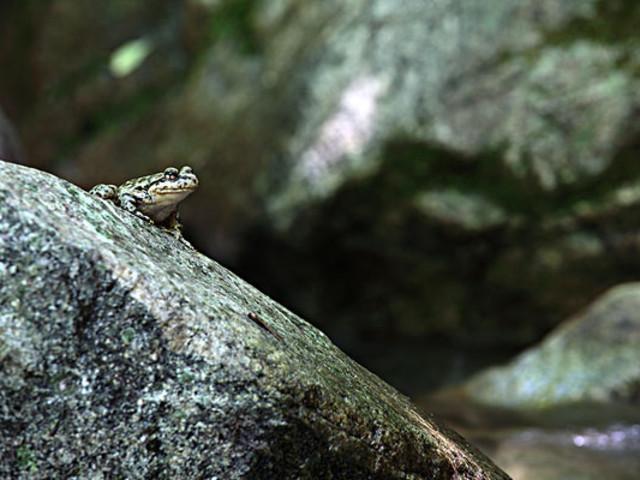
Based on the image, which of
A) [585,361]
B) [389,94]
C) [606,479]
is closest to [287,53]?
[389,94]

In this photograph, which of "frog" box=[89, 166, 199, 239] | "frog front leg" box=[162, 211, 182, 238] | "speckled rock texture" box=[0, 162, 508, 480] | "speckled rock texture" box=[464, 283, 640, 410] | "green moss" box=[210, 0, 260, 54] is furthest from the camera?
"green moss" box=[210, 0, 260, 54]

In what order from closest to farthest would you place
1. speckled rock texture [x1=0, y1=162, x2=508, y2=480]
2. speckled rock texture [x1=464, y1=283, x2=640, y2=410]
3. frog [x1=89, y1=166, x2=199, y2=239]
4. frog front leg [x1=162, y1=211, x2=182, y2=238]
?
speckled rock texture [x1=0, y1=162, x2=508, y2=480] < frog [x1=89, y1=166, x2=199, y2=239] < frog front leg [x1=162, y1=211, x2=182, y2=238] < speckled rock texture [x1=464, y1=283, x2=640, y2=410]

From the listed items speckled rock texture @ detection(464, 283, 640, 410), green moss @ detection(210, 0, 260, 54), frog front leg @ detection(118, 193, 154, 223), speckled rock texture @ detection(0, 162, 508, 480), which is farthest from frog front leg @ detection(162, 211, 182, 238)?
green moss @ detection(210, 0, 260, 54)

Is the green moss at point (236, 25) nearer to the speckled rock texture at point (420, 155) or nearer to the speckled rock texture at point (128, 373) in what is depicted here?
the speckled rock texture at point (420, 155)

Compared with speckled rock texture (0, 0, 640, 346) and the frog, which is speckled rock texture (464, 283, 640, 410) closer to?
speckled rock texture (0, 0, 640, 346)

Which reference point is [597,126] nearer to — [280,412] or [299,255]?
[299,255]

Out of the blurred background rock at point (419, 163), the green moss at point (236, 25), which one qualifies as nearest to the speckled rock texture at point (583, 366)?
the blurred background rock at point (419, 163)

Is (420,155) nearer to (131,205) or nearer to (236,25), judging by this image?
(236,25)

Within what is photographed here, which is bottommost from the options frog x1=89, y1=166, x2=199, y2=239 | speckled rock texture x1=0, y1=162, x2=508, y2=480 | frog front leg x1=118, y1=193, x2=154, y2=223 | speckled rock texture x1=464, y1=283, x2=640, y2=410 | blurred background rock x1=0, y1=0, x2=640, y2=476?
speckled rock texture x1=0, y1=162, x2=508, y2=480

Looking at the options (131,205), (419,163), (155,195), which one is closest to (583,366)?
(419,163)
